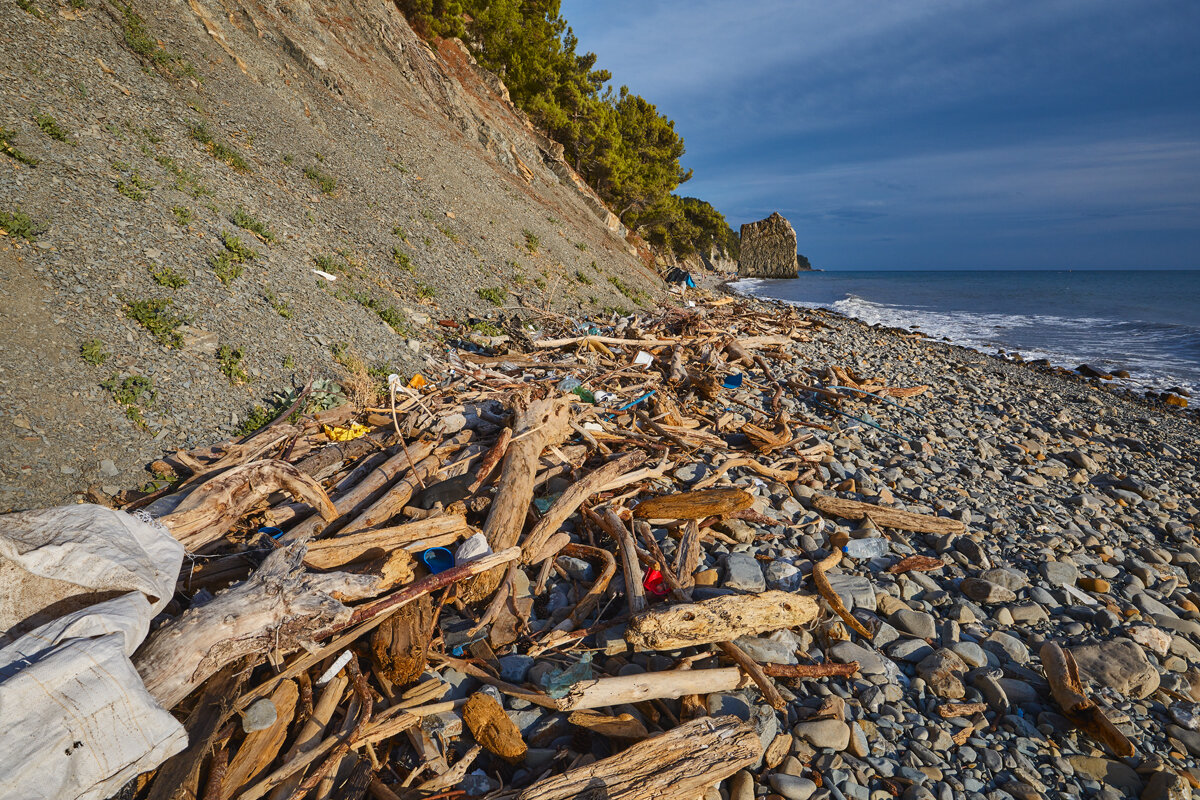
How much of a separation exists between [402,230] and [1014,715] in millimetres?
12870

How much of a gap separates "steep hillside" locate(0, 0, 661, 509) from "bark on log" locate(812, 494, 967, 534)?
6238mm

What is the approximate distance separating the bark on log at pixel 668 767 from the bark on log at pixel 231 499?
288 cm

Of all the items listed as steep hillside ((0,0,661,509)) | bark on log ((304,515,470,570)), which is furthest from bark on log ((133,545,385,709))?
steep hillside ((0,0,661,509))

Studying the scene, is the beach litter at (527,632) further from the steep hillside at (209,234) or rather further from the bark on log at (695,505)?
the steep hillside at (209,234)

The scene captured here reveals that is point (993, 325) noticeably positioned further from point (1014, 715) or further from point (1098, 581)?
point (1014, 715)

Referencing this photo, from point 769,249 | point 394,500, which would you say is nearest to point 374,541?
point 394,500

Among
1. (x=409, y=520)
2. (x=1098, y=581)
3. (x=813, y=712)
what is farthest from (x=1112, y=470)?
(x=409, y=520)

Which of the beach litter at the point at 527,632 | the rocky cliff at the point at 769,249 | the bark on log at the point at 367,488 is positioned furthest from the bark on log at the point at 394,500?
the rocky cliff at the point at 769,249

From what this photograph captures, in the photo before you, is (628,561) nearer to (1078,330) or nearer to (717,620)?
(717,620)

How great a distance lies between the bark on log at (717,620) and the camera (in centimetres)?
316

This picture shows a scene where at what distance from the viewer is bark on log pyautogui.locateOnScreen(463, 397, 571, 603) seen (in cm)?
371

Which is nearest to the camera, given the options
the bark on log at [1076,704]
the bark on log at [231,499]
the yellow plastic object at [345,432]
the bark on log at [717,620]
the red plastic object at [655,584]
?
the bark on log at [1076,704]

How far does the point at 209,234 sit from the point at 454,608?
732 cm

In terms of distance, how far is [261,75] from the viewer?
42.8 ft
